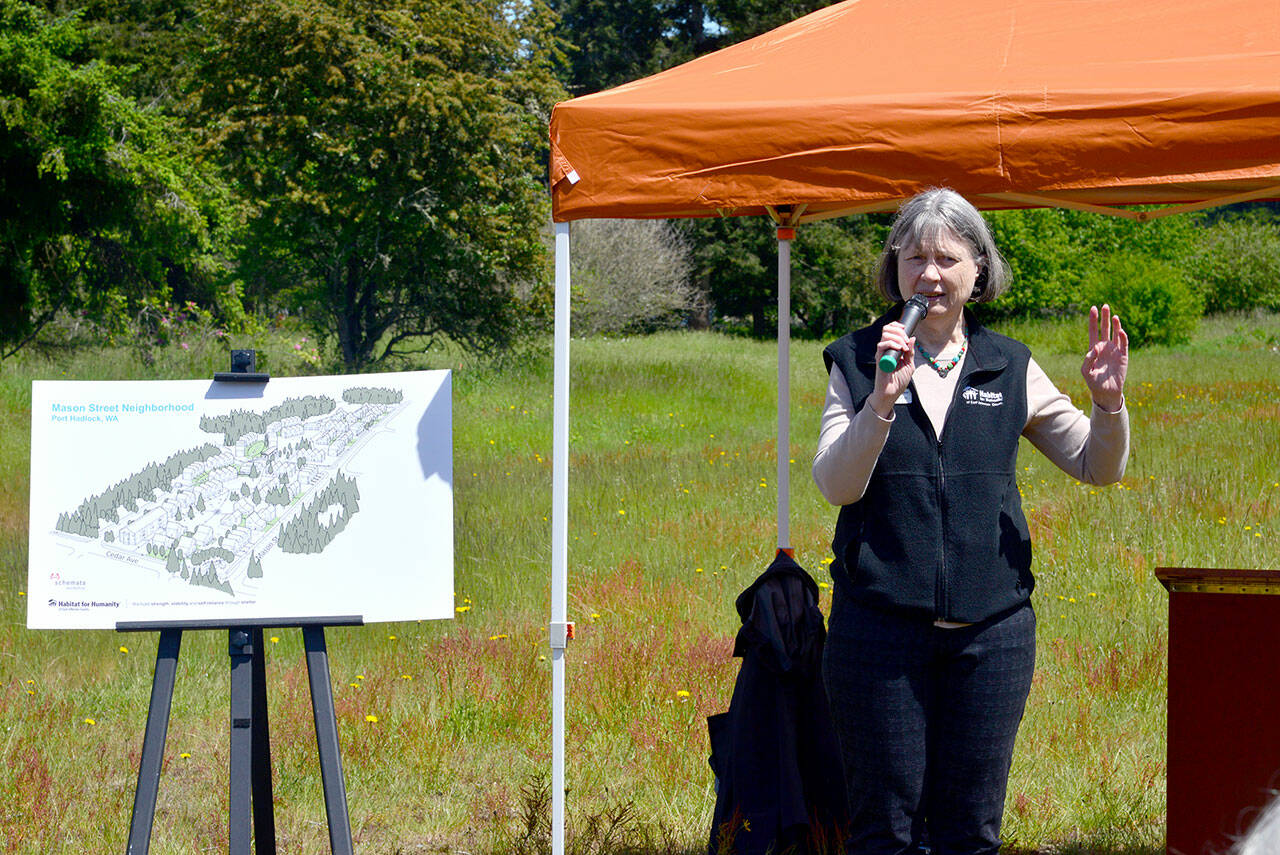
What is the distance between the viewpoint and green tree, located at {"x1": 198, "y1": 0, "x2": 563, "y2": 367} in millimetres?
15422

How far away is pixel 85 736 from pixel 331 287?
45.3 feet

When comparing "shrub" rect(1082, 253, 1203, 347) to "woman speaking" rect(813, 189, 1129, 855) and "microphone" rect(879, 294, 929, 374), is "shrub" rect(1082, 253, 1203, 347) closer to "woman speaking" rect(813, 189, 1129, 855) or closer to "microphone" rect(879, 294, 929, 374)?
"woman speaking" rect(813, 189, 1129, 855)

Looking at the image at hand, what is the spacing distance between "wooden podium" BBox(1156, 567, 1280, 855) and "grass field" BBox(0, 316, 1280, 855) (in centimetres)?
72

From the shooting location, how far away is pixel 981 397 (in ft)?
8.00

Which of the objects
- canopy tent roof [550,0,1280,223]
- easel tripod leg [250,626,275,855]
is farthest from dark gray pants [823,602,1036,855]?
easel tripod leg [250,626,275,855]

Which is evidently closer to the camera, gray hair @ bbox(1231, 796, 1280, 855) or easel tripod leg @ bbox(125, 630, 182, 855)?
gray hair @ bbox(1231, 796, 1280, 855)

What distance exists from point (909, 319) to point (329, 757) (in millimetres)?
1733

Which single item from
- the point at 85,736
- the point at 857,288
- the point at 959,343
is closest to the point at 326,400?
the point at 959,343

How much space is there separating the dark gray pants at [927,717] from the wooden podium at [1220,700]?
→ 652 millimetres

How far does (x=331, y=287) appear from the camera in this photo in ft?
57.5

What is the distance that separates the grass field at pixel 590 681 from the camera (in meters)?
3.77

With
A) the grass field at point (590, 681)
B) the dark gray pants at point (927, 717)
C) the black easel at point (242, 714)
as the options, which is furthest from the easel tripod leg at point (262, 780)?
the dark gray pants at point (927, 717)

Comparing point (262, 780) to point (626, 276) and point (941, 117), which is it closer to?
point (941, 117)

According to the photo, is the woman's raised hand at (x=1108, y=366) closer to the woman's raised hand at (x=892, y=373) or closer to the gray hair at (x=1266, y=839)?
the woman's raised hand at (x=892, y=373)
